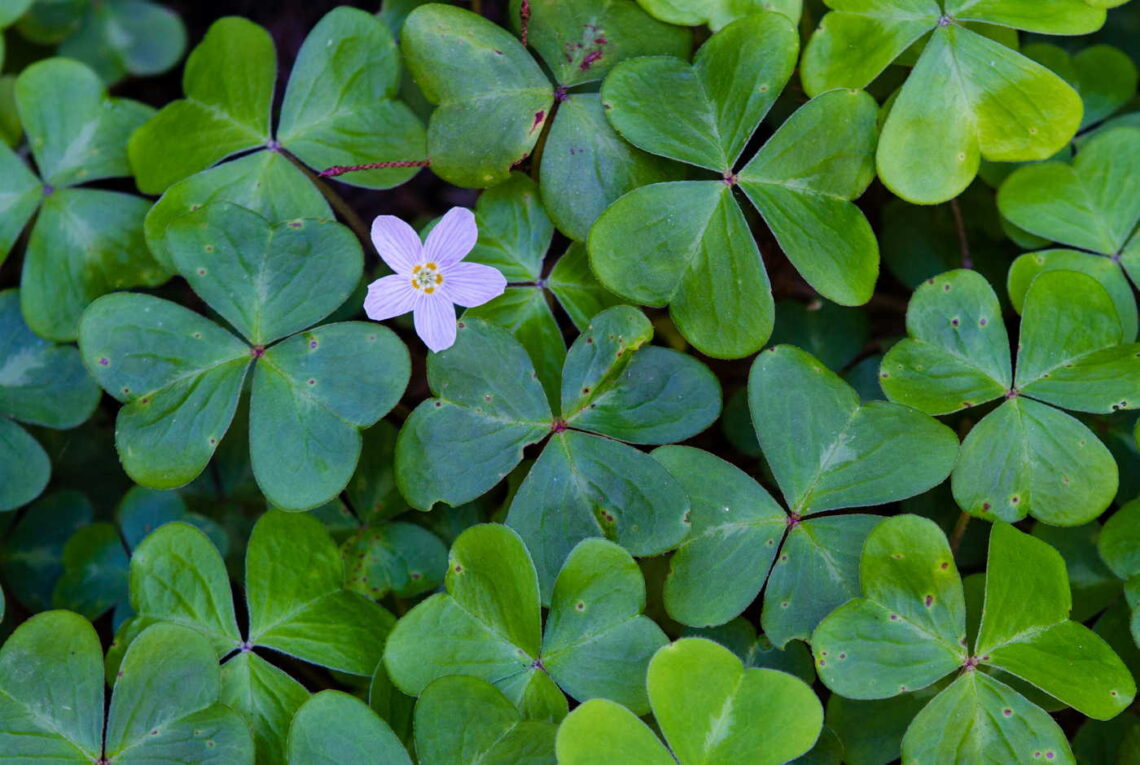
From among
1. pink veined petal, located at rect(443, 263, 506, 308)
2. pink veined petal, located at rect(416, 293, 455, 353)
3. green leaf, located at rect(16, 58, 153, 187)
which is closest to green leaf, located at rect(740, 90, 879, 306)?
pink veined petal, located at rect(443, 263, 506, 308)

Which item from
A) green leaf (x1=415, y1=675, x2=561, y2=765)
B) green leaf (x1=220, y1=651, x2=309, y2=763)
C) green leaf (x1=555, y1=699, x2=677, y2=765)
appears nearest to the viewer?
green leaf (x1=555, y1=699, x2=677, y2=765)

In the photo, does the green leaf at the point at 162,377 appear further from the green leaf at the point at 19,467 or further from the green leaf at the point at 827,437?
the green leaf at the point at 827,437

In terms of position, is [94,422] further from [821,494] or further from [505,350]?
[821,494]

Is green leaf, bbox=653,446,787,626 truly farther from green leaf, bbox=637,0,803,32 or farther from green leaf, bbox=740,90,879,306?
green leaf, bbox=637,0,803,32

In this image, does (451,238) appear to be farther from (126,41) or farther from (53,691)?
(126,41)

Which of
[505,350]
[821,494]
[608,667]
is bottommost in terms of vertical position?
[608,667]

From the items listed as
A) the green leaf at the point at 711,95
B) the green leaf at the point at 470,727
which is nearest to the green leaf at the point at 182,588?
the green leaf at the point at 470,727

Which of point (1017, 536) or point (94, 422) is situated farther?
point (94, 422)

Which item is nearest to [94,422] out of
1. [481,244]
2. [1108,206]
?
[481,244]
